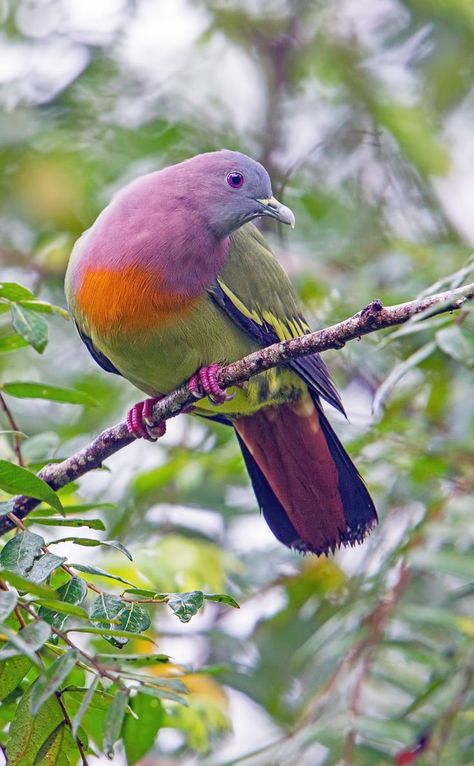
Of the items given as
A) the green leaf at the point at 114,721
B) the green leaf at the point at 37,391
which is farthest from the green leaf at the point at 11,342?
the green leaf at the point at 114,721

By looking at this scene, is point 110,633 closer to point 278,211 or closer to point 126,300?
point 126,300

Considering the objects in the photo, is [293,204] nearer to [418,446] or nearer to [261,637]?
[418,446]

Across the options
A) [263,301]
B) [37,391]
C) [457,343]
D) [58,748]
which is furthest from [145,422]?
[58,748]

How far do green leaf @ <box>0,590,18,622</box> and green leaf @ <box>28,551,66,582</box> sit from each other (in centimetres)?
19

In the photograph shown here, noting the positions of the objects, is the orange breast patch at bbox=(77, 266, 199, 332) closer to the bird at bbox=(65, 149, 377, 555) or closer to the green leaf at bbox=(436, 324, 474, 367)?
the bird at bbox=(65, 149, 377, 555)

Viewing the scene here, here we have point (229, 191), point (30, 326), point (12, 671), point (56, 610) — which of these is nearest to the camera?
point (56, 610)

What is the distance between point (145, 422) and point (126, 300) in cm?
37

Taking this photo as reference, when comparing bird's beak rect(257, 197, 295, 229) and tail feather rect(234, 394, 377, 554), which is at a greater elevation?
bird's beak rect(257, 197, 295, 229)

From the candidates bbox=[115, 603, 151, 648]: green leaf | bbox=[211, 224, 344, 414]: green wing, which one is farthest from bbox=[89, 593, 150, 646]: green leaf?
bbox=[211, 224, 344, 414]: green wing

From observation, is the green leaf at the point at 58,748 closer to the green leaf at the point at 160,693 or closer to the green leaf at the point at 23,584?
the green leaf at the point at 160,693

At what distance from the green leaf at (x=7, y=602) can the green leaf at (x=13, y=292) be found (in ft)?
2.77

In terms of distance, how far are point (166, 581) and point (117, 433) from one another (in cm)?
86

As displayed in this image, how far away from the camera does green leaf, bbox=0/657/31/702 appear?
70.8 inches

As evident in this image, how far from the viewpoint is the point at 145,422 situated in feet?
9.70
